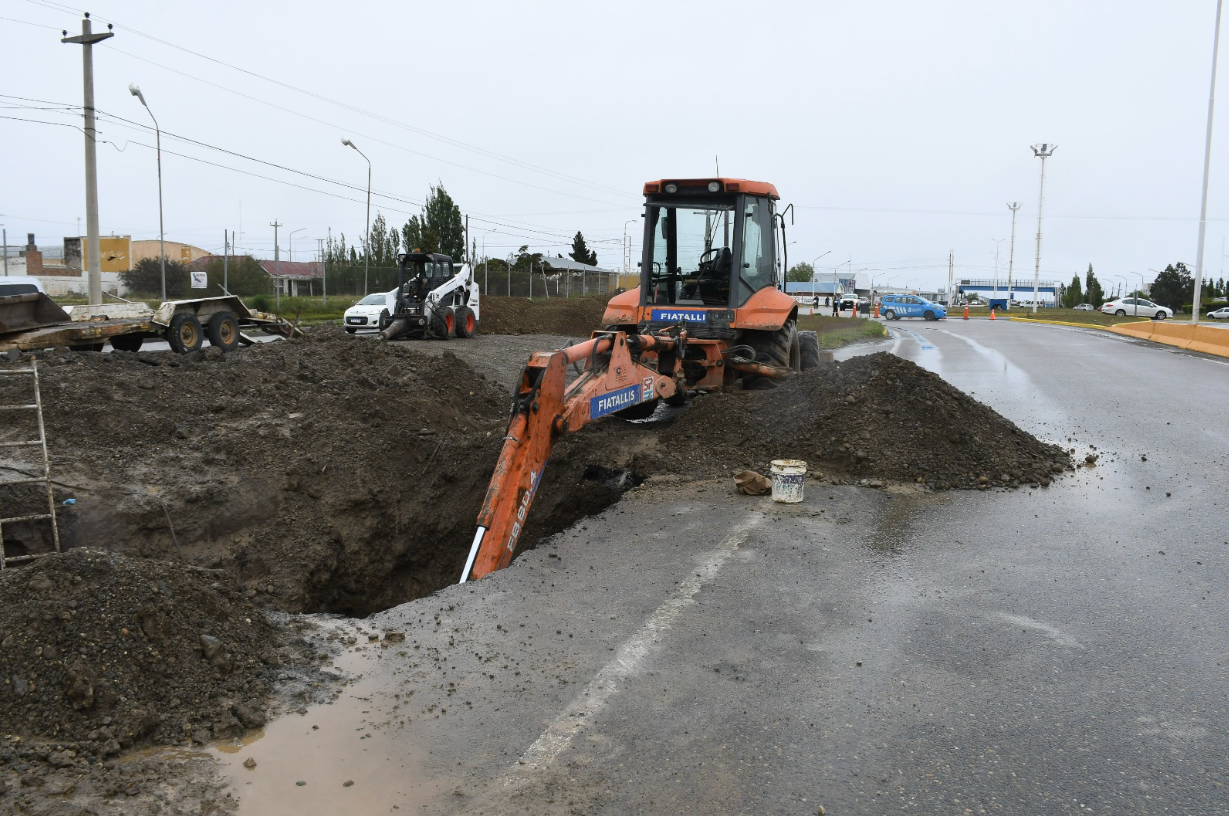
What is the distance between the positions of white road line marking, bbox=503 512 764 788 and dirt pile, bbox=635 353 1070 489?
2743 mm

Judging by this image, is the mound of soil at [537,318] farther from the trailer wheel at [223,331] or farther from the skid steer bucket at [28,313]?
the skid steer bucket at [28,313]

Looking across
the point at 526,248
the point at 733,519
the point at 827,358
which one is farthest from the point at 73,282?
the point at 733,519

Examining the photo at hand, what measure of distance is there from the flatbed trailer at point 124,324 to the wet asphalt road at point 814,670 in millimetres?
11642

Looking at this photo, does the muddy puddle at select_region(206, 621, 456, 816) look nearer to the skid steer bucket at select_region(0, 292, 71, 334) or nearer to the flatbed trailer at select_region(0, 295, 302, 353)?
the flatbed trailer at select_region(0, 295, 302, 353)

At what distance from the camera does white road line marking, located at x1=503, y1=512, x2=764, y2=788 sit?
349 centimetres

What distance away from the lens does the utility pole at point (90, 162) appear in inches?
850

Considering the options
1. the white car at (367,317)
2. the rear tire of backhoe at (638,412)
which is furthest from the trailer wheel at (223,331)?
the rear tire of backhoe at (638,412)

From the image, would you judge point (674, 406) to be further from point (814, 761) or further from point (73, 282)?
point (73, 282)

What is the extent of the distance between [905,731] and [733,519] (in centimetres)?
315

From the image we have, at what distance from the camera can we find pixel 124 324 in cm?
1564

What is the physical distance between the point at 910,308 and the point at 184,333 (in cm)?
4243

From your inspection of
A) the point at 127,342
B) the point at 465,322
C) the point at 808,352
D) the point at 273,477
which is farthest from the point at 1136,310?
the point at 273,477

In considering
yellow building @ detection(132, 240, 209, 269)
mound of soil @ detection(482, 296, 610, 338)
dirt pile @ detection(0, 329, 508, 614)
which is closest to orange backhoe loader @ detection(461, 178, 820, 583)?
dirt pile @ detection(0, 329, 508, 614)

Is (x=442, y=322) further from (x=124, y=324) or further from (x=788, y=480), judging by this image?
(x=788, y=480)
